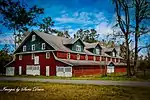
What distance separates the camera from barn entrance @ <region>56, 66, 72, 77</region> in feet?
133

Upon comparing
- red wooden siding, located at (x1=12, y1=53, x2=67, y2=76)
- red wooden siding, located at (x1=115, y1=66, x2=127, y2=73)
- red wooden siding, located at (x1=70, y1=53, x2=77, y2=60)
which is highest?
red wooden siding, located at (x1=70, y1=53, x2=77, y2=60)

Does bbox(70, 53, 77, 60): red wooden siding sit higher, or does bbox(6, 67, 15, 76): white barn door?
bbox(70, 53, 77, 60): red wooden siding

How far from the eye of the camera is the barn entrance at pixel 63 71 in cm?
4042

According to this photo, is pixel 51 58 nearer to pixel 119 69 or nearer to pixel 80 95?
pixel 119 69

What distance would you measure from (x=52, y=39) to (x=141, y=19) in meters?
19.0

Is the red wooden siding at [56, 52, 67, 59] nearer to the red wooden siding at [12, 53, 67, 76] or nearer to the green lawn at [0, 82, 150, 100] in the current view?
the red wooden siding at [12, 53, 67, 76]

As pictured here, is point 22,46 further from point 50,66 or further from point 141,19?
point 141,19

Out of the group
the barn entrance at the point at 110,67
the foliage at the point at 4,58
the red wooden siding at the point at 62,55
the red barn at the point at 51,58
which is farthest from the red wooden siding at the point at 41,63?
the barn entrance at the point at 110,67

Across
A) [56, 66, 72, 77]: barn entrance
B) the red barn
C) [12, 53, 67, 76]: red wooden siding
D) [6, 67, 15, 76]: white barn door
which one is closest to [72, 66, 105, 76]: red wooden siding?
the red barn

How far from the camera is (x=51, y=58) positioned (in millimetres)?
42219

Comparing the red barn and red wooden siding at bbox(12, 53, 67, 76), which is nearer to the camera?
the red barn

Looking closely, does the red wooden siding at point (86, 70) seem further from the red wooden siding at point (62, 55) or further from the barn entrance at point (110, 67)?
the barn entrance at point (110, 67)

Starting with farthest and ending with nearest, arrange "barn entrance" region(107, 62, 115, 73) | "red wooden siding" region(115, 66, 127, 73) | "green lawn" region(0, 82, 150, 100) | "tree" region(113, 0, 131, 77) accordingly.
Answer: "red wooden siding" region(115, 66, 127, 73)
"barn entrance" region(107, 62, 115, 73)
"tree" region(113, 0, 131, 77)
"green lawn" region(0, 82, 150, 100)

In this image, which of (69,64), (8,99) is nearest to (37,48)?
(69,64)
